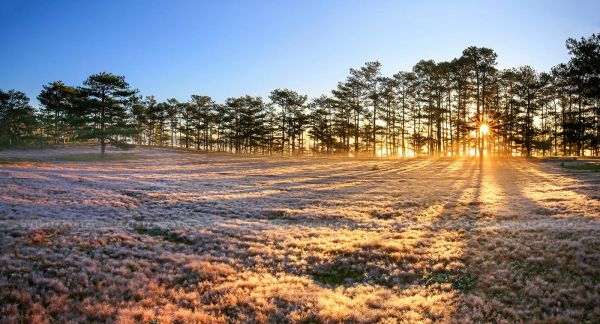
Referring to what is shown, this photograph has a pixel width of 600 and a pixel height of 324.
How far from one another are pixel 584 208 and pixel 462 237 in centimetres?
1011

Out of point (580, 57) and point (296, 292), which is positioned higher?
point (580, 57)

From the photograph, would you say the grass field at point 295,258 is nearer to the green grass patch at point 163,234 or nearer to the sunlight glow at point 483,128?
the green grass patch at point 163,234

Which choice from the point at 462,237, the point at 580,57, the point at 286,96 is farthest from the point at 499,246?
the point at 286,96

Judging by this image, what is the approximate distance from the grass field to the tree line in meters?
32.6

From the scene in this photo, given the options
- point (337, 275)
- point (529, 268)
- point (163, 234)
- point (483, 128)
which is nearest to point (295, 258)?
point (337, 275)

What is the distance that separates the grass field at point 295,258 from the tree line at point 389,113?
32.6 metres

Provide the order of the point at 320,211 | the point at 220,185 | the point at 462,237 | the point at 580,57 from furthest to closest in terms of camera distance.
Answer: the point at 580,57 < the point at 220,185 < the point at 320,211 < the point at 462,237

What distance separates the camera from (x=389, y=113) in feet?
236

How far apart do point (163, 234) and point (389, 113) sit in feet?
213

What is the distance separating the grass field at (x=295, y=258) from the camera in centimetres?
799

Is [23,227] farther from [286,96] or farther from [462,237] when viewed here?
[286,96]

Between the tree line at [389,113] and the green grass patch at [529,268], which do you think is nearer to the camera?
the green grass patch at [529,268]

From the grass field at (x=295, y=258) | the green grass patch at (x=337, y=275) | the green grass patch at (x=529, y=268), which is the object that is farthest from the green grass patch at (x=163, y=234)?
the green grass patch at (x=529, y=268)

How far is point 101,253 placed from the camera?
1132 centimetres
